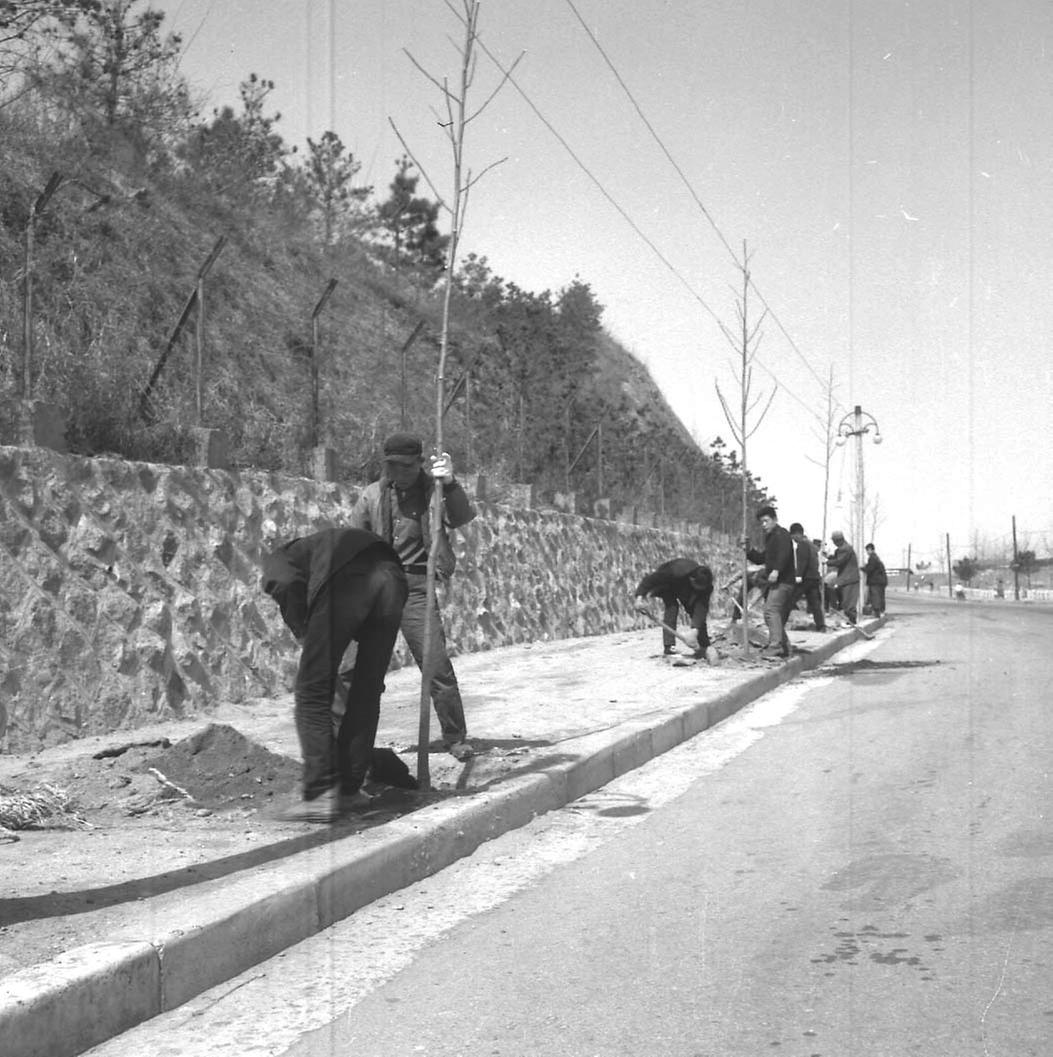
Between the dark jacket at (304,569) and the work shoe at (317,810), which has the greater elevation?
the dark jacket at (304,569)

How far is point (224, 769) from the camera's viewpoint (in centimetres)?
626

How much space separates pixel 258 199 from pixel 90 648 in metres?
19.2

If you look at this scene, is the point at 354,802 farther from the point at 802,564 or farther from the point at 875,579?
the point at 875,579

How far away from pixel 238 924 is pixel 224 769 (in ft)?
8.37

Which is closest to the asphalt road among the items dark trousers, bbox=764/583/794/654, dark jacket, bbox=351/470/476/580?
dark jacket, bbox=351/470/476/580

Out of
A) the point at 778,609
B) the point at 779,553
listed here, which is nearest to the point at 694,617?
the point at 778,609

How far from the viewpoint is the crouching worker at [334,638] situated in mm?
5465

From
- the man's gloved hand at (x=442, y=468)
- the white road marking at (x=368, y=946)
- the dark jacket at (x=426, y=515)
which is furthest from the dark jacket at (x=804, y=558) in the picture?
the man's gloved hand at (x=442, y=468)

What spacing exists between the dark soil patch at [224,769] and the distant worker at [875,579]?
22707 mm

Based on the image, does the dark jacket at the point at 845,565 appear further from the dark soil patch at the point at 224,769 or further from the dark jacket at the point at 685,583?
the dark soil patch at the point at 224,769

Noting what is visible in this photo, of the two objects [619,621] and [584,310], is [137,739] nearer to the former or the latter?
[619,621]

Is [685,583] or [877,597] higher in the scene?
[685,583]

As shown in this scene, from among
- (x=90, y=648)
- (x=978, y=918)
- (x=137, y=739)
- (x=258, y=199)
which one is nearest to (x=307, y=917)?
(x=978, y=918)

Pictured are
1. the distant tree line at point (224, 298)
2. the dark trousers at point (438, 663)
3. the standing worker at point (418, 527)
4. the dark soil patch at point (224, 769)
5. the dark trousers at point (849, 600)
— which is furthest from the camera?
the dark trousers at point (849, 600)
